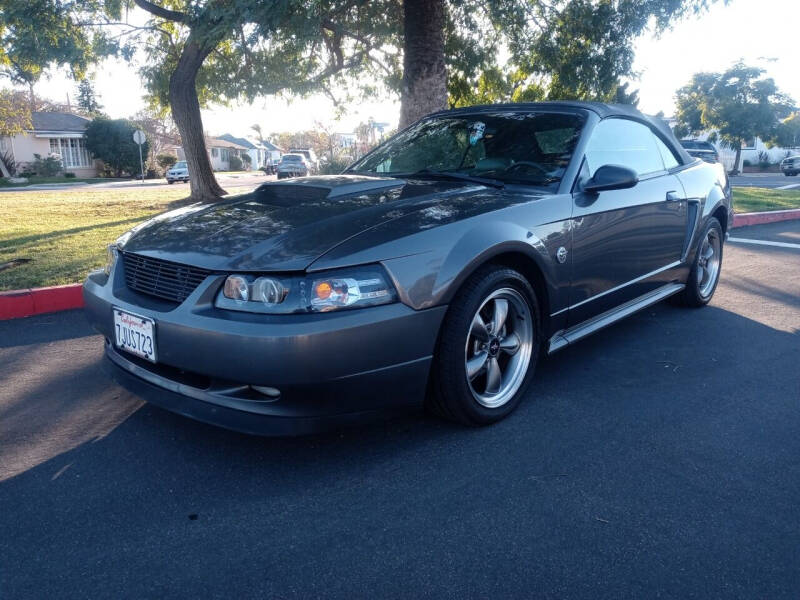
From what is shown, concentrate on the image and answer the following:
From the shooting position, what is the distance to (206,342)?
241 centimetres

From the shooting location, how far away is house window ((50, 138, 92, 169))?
4356 centimetres

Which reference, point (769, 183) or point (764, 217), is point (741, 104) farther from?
point (764, 217)

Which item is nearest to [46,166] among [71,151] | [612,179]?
[71,151]

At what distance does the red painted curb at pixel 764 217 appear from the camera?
10852 mm

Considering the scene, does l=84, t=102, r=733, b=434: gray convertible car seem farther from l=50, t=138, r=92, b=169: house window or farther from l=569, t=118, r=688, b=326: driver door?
l=50, t=138, r=92, b=169: house window

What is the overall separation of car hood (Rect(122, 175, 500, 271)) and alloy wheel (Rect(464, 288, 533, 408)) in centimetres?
57

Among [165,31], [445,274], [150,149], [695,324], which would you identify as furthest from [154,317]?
[150,149]

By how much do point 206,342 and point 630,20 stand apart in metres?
9.13

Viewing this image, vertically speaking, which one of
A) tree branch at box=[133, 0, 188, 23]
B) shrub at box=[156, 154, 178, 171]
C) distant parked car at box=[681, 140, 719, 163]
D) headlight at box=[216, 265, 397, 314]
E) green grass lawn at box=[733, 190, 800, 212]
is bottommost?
green grass lawn at box=[733, 190, 800, 212]

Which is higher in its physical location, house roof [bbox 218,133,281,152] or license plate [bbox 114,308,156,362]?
house roof [bbox 218,133,281,152]

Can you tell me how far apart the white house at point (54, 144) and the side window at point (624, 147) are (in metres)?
43.7

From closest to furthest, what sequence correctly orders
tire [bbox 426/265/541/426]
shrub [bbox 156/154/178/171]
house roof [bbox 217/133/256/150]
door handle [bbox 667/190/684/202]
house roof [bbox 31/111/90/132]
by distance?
tire [bbox 426/265/541/426], door handle [bbox 667/190/684/202], house roof [bbox 31/111/90/132], shrub [bbox 156/154/178/171], house roof [bbox 217/133/256/150]

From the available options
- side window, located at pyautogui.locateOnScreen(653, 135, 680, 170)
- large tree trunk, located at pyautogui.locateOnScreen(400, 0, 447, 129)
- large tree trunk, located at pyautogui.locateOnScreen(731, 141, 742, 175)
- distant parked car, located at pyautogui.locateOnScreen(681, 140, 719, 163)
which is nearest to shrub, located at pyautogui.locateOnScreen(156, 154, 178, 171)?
distant parked car, located at pyautogui.locateOnScreen(681, 140, 719, 163)

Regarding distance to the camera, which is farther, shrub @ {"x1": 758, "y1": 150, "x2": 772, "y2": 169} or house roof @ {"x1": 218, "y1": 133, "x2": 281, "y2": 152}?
house roof @ {"x1": 218, "y1": 133, "x2": 281, "y2": 152}
